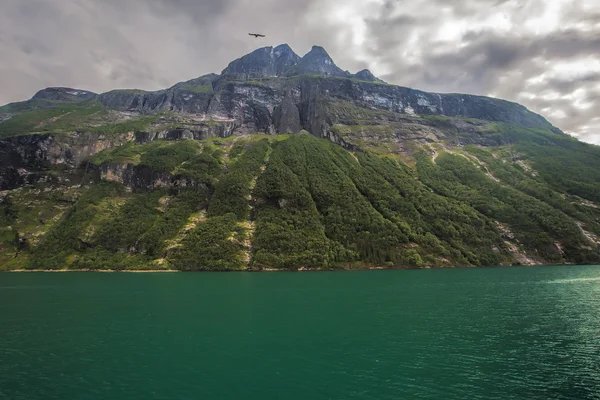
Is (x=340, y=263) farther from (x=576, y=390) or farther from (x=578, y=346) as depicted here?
(x=576, y=390)

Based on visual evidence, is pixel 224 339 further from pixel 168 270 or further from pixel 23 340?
pixel 168 270

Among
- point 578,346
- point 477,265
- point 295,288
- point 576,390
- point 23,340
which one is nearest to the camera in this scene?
point 576,390

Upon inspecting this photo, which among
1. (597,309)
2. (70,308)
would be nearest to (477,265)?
(597,309)

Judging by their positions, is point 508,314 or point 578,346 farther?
point 508,314

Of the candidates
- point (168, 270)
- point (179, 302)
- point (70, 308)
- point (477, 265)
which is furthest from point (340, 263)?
point (70, 308)

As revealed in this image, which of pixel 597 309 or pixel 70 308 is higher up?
pixel 597 309

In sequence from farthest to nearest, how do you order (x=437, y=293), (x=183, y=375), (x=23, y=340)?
(x=437, y=293)
(x=23, y=340)
(x=183, y=375)
